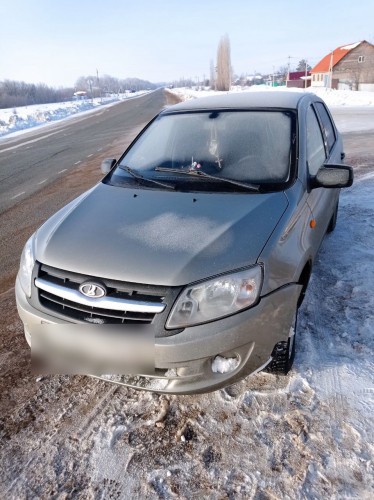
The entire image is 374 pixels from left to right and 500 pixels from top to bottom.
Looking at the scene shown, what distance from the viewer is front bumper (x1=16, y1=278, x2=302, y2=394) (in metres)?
1.93

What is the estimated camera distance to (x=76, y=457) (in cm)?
205

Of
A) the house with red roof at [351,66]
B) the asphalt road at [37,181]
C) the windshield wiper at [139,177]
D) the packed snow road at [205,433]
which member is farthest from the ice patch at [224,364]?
the house with red roof at [351,66]

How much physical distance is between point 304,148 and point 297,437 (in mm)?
1976

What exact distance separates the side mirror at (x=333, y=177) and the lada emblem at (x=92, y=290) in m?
1.73

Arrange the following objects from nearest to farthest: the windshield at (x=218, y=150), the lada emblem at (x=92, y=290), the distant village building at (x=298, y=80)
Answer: the lada emblem at (x=92, y=290) < the windshield at (x=218, y=150) < the distant village building at (x=298, y=80)

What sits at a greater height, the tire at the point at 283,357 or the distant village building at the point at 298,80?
the distant village building at the point at 298,80

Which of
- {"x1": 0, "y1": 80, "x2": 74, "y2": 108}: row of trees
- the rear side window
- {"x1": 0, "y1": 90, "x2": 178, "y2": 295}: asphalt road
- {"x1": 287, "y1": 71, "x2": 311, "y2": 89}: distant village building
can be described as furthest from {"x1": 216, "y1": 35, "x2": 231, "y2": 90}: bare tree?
the rear side window

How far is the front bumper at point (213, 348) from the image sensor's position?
193cm

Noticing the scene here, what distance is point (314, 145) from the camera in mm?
3320

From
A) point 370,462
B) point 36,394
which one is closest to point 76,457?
point 36,394

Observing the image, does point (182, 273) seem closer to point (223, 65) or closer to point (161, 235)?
point (161, 235)

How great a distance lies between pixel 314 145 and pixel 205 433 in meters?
2.43

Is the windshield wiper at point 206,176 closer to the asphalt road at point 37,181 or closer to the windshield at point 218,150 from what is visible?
the windshield at point 218,150

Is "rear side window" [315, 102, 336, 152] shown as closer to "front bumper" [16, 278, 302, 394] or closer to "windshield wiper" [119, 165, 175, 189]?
"windshield wiper" [119, 165, 175, 189]
